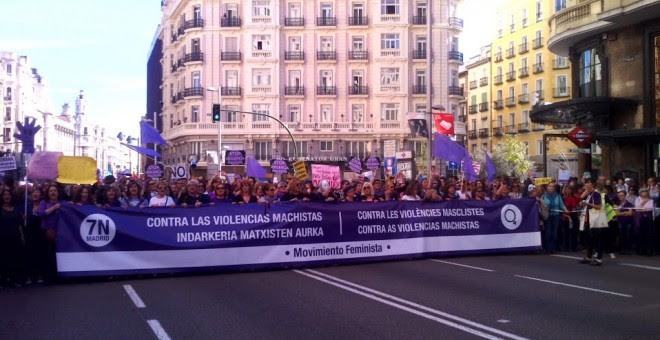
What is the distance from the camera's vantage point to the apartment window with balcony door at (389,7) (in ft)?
201

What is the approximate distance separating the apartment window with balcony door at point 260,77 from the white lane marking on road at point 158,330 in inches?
2084

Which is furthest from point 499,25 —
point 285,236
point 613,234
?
point 285,236

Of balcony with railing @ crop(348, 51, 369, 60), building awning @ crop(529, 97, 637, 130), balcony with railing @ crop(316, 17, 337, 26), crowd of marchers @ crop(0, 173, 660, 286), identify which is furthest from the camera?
balcony with railing @ crop(316, 17, 337, 26)

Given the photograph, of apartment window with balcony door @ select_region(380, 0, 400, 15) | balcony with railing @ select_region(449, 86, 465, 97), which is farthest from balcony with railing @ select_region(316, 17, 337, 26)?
balcony with railing @ select_region(449, 86, 465, 97)

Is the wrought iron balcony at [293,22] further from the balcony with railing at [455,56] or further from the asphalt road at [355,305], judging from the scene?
the asphalt road at [355,305]

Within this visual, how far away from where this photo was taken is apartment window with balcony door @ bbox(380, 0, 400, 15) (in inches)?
2410

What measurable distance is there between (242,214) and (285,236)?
1006 mm


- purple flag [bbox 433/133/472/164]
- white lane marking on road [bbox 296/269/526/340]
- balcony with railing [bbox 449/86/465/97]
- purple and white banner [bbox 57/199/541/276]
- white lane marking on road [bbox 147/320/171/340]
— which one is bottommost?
white lane marking on road [bbox 296/269/526/340]

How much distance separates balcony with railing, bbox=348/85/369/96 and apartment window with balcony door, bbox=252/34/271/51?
774 cm

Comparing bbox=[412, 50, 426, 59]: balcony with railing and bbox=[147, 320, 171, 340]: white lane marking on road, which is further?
bbox=[412, 50, 426, 59]: balcony with railing

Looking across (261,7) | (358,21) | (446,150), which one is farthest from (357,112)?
(446,150)

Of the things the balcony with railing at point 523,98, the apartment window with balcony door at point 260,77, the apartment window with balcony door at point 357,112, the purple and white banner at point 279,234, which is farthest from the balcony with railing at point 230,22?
the purple and white banner at point 279,234

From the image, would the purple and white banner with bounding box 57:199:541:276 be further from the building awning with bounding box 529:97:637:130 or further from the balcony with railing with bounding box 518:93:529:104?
the balcony with railing with bounding box 518:93:529:104

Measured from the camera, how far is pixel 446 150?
890 inches
